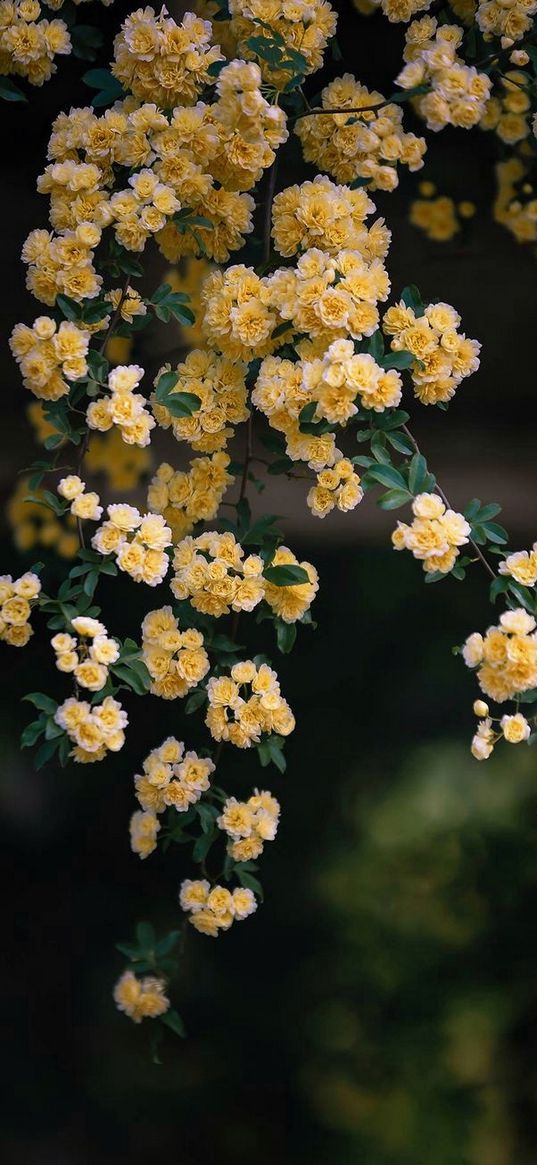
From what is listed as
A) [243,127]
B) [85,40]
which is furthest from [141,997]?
[85,40]

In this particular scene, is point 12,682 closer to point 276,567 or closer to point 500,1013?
point 276,567

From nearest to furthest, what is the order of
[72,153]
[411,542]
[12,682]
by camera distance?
[411,542] < [72,153] < [12,682]

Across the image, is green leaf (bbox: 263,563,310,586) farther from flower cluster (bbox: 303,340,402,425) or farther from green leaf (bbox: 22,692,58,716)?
green leaf (bbox: 22,692,58,716)

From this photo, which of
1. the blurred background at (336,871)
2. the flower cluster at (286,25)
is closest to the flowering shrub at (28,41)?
the flower cluster at (286,25)

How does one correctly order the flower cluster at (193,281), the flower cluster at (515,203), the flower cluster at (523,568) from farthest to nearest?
the flower cluster at (515,203), the flower cluster at (193,281), the flower cluster at (523,568)

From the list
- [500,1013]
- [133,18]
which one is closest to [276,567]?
[133,18]

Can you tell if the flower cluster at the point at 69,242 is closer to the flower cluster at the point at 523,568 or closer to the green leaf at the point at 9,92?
the green leaf at the point at 9,92
